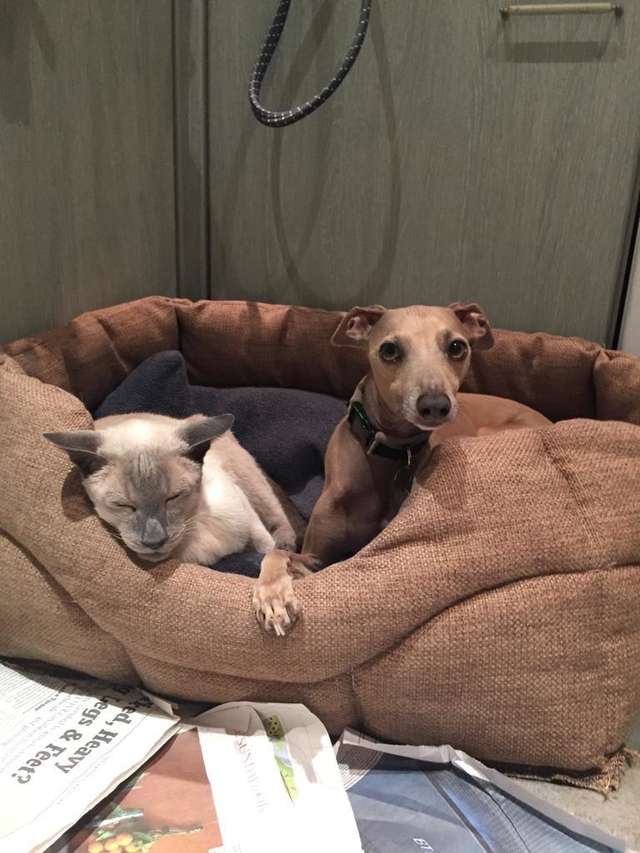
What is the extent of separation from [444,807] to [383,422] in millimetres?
734

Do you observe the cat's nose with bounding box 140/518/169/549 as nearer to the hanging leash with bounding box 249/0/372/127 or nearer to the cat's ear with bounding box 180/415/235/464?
the cat's ear with bounding box 180/415/235/464

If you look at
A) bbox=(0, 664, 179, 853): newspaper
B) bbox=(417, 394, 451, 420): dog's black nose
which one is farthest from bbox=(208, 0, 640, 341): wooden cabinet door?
bbox=(0, 664, 179, 853): newspaper

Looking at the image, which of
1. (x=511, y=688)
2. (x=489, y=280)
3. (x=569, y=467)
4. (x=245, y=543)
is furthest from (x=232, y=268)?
(x=511, y=688)

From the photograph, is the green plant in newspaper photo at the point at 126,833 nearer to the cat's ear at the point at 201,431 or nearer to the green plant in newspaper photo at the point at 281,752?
the green plant in newspaper photo at the point at 281,752

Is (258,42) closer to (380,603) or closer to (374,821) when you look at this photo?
(380,603)

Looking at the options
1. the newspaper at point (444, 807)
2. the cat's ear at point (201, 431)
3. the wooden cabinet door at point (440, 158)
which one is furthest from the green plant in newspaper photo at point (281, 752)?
the wooden cabinet door at point (440, 158)

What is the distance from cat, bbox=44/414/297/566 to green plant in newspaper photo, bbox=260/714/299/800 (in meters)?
0.34

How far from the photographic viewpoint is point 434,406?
134cm

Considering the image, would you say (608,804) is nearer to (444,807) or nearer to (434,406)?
(444,807)

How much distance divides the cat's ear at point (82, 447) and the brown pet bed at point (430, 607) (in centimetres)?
4

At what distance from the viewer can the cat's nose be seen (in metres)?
1.32

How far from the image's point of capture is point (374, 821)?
4.15 ft

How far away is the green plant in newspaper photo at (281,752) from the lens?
1280 millimetres

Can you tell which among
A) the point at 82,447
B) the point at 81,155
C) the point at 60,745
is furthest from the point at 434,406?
the point at 81,155
